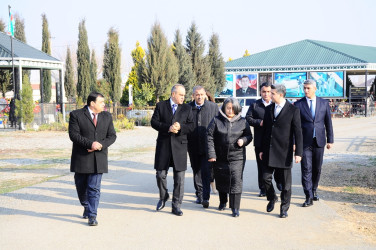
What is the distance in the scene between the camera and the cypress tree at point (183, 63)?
3489cm

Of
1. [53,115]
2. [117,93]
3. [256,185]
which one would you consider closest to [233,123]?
[256,185]

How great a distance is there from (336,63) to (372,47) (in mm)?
18473

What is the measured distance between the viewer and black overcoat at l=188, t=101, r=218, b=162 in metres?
8.02

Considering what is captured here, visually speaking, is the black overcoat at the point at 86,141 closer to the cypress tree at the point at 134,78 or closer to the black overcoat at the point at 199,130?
the black overcoat at the point at 199,130

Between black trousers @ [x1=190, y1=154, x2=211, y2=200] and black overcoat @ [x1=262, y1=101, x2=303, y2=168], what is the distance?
1021mm

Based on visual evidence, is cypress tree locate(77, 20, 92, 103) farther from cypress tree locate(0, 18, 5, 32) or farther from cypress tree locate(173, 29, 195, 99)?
cypress tree locate(173, 29, 195, 99)

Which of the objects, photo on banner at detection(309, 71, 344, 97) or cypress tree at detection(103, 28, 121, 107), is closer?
cypress tree at detection(103, 28, 121, 107)

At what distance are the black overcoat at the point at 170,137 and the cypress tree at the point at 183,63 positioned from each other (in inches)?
1096

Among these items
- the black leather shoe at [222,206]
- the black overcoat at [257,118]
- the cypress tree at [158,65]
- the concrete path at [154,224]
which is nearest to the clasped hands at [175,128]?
the concrete path at [154,224]

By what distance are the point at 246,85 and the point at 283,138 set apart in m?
43.3

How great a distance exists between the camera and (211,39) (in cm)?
4244

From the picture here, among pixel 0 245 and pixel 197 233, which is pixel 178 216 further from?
pixel 0 245

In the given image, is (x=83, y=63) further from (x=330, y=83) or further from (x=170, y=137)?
(x=170, y=137)

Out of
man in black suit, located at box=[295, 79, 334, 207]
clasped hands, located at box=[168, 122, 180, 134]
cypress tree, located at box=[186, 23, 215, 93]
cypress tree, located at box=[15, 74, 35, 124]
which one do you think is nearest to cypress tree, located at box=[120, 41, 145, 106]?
cypress tree, located at box=[186, 23, 215, 93]
